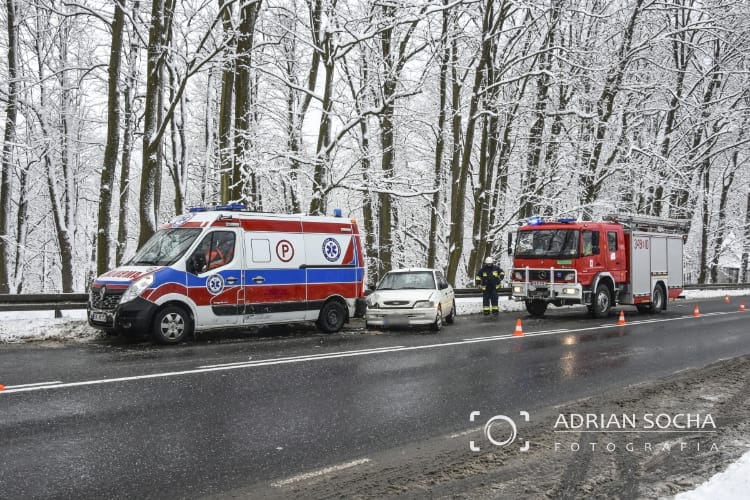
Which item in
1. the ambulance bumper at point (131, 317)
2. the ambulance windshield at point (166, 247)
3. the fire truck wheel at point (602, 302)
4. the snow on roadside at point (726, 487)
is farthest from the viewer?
the fire truck wheel at point (602, 302)

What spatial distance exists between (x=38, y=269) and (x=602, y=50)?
38557 mm

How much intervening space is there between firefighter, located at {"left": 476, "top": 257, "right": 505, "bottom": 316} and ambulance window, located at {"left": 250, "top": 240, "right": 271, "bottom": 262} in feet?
27.5

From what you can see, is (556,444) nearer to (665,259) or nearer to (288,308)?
(288,308)

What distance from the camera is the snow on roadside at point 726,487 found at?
4.25 m

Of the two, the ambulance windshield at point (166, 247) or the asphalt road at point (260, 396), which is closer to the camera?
the asphalt road at point (260, 396)

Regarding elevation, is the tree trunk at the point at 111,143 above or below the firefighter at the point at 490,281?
above

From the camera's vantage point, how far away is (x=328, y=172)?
1827cm

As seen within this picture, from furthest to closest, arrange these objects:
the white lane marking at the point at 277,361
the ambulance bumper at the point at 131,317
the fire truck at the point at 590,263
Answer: the fire truck at the point at 590,263 → the ambulance bumper at the point at 131,317 → the white lane marking at the point at 277,361

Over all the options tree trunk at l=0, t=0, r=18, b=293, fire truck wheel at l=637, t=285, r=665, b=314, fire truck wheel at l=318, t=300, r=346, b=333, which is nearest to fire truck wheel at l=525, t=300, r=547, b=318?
fire truck wheel at l=637, t=285, r=665, b=314

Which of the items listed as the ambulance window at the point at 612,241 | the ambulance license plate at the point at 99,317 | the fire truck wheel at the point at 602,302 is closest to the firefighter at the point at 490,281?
the fire truck wheel at the point at 602,302

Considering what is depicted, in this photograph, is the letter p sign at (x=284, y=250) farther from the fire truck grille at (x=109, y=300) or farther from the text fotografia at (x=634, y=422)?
the text fotografia at (x=634, y=422)

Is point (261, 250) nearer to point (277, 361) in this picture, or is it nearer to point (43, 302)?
point (277, 361)

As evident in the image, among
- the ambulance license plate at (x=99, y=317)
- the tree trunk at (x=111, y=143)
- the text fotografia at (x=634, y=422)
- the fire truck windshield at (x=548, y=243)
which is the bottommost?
the text fotografia at (x=634, y=422)

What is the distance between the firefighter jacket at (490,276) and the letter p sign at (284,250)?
25.7 ft
